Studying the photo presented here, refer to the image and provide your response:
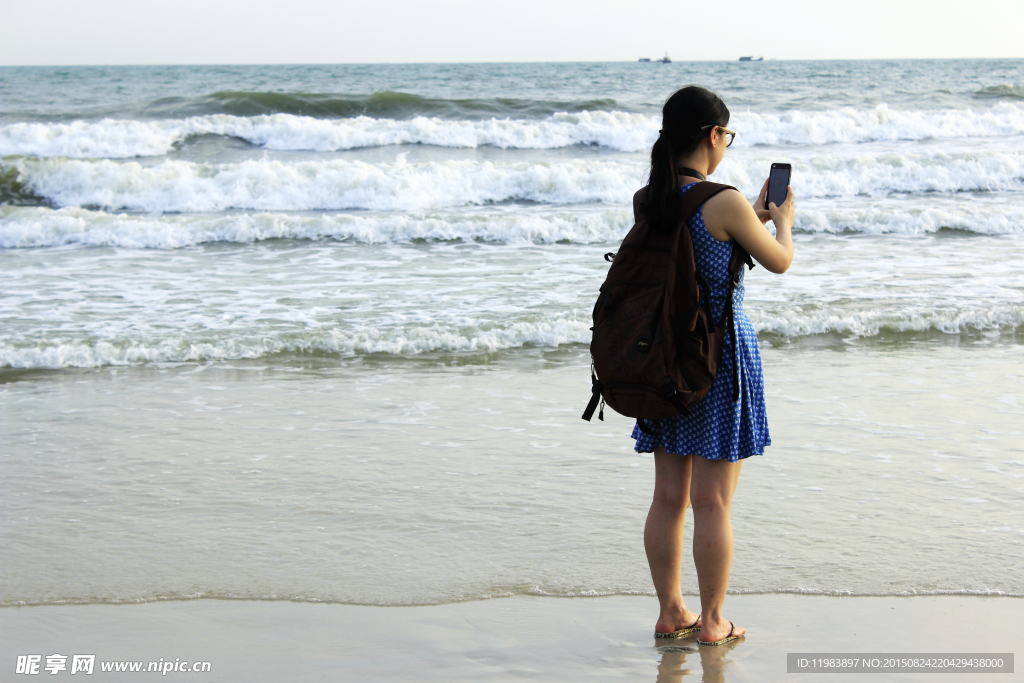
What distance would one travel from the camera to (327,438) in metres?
4.43

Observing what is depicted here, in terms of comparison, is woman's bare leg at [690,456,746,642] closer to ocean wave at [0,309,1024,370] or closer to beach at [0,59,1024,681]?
beach at [0,59,1024,681]

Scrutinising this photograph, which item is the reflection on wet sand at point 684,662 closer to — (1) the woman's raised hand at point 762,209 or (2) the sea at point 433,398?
(2) the sea at point 433,398

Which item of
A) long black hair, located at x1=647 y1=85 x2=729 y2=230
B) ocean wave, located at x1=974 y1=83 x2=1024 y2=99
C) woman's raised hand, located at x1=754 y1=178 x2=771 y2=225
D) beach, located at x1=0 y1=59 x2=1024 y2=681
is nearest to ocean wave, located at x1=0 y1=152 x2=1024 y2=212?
beach, located at x1=0 y1=59 x2=1024 y2=681

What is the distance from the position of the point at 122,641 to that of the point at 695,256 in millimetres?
2074

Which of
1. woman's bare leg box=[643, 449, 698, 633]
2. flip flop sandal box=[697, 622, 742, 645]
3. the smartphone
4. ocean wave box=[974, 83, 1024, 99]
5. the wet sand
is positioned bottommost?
the wet sand

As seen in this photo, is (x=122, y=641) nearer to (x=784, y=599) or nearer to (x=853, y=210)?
(x=784, y=599)

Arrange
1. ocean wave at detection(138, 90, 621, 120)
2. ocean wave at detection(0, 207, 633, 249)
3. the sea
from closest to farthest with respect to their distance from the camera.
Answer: the sea
ocean wave at detection(0, 207, 633, 249)
ocean wave at detection(138, 90, 621, 120)

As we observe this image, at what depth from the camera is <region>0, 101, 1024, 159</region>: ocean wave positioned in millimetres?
18625

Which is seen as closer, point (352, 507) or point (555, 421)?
point (352, 507)

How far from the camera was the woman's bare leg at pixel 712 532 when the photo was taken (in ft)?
7.93

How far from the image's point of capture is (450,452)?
4223 mm

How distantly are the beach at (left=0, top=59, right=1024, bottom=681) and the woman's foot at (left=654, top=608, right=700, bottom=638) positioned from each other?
0.03 metres

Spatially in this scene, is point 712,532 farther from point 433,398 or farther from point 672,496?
point 433,398

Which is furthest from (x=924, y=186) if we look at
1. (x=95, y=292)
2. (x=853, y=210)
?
(x=95, y=292)
